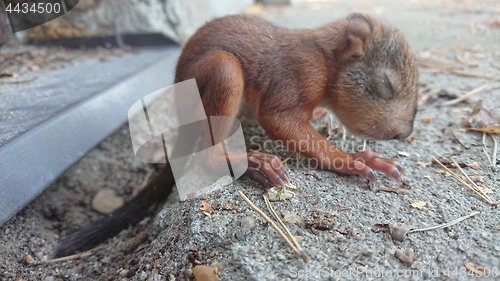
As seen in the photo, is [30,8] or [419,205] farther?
[30,8]

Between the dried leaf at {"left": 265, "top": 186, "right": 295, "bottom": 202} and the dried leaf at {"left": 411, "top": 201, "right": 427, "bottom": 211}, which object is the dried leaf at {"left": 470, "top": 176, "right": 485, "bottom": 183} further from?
the dried leaf at {"left": 265, "top": 186, "right": 295, "bottom": 202}

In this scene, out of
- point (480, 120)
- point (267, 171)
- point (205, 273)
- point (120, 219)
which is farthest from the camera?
point (480, 120)

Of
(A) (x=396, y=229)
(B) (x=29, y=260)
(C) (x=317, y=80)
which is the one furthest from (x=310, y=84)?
(B) (x=29, y=260)

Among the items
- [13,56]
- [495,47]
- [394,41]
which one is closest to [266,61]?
[394,41]

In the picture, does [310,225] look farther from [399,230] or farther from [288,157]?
[288,157]

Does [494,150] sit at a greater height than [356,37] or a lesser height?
lesser

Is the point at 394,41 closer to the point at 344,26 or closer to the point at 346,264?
the point at 344,26

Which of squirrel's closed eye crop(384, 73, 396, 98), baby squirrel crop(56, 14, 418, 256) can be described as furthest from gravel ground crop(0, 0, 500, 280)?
squirrel's closed eye crop(384, 73, 396, 98)
